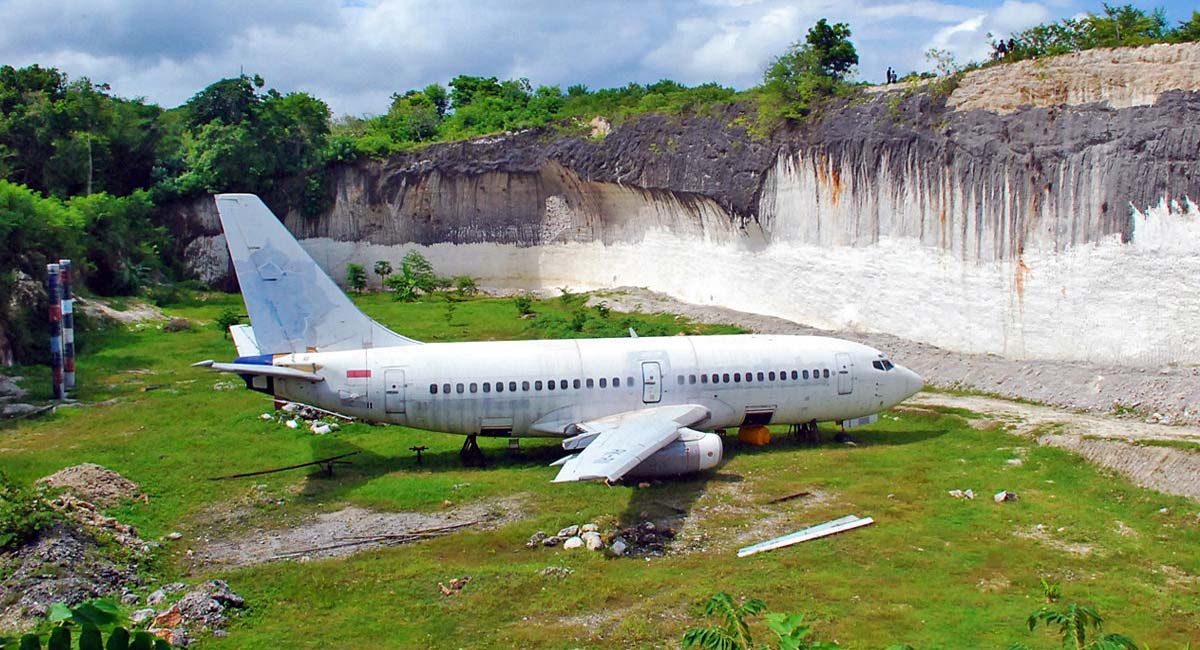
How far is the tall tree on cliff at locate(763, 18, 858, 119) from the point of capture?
40.0m

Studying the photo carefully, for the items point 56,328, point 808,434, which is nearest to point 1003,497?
point 808,434

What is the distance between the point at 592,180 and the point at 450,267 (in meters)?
11.2

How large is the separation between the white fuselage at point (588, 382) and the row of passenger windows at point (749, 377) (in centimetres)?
2

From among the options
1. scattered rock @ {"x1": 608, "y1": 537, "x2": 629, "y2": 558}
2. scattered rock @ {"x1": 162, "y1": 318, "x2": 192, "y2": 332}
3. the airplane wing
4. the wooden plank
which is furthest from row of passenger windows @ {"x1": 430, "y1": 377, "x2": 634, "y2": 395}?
scattered rock @ {"x1": 162, "y1": 318, "x2": 192, "y2": 332}

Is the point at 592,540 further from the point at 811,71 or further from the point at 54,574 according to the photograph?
the point at 811,71

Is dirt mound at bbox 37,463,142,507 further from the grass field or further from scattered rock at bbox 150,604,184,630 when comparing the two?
scattered rock at bbox 150,604,184,630

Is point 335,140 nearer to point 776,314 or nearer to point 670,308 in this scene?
point 670,308

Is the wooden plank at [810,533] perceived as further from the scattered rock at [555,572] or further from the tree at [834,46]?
the tree at [834,46]

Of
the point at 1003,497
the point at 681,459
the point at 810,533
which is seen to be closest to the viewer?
the point at 810,533

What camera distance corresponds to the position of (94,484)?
20.8 m

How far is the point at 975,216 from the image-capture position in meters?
32.0

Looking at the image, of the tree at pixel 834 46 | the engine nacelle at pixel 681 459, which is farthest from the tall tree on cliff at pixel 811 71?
the engine nacelle at pixel 681 459

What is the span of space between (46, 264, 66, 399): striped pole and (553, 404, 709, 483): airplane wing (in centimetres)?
1704

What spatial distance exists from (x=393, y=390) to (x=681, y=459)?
6.73 meters
